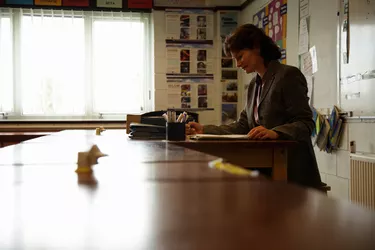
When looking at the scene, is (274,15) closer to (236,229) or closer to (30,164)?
(30,164)

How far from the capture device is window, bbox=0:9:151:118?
5.19 meters

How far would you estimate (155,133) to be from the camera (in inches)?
97.9

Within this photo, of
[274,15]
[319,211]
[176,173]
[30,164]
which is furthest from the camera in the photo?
[274,15]

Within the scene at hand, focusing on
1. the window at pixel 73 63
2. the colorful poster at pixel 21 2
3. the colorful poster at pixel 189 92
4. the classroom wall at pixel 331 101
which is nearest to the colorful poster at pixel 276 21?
the classroom wall at pixel 331 101

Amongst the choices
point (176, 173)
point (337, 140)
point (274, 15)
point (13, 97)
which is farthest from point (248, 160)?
point (13, 97)

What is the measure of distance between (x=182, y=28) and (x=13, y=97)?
84.9 inches

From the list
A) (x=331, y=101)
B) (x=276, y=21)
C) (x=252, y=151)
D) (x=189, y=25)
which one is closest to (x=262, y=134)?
(x=252, y=151)

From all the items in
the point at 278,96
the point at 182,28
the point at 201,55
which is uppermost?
the point at 182,28

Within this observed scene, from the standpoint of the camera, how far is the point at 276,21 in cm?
430

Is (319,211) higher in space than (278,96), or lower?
lower

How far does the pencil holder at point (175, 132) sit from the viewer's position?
2197 millimetres

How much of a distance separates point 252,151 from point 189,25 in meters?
3.61

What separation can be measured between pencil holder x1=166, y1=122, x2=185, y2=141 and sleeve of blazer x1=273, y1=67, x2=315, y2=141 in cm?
46

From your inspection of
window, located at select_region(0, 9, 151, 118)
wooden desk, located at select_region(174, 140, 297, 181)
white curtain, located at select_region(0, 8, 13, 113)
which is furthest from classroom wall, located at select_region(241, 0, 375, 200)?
white curtain, located at select_region(0, 8, 13, 113)
